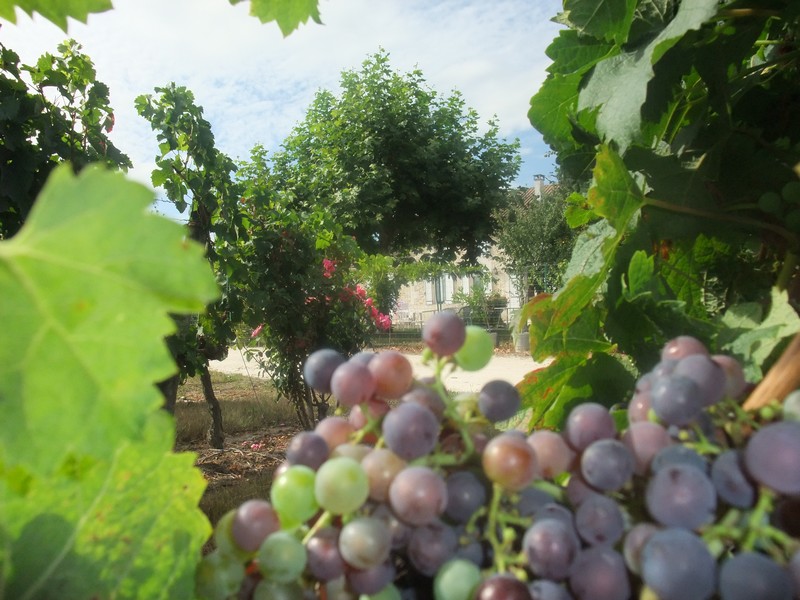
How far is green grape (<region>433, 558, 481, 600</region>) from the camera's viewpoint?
1.47 feet

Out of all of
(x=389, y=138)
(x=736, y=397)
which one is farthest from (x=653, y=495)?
(x=389, y=138)

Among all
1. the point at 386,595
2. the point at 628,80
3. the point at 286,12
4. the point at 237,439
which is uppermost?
the point at 286,12

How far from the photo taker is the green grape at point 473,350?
0.59m

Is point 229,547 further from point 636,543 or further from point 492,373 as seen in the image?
point 492,373

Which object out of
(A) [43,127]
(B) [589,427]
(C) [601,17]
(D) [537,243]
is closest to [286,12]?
(C) [601,17]

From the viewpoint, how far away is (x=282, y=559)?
1.54ft

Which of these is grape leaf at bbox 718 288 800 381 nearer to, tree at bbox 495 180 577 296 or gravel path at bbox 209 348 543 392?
gravel path at bbox 209 348 543 392

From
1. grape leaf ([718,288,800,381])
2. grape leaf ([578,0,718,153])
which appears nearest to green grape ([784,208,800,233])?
grape leaf ([718,288,800,381])

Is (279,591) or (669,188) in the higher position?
(669,188)

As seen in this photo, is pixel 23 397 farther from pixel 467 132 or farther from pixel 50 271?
pixel 467 132

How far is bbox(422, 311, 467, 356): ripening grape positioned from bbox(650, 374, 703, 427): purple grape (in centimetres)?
16

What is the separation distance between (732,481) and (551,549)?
0.44ft

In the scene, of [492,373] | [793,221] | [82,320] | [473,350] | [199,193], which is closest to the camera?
[82,320]

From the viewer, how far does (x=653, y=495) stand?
445mm
